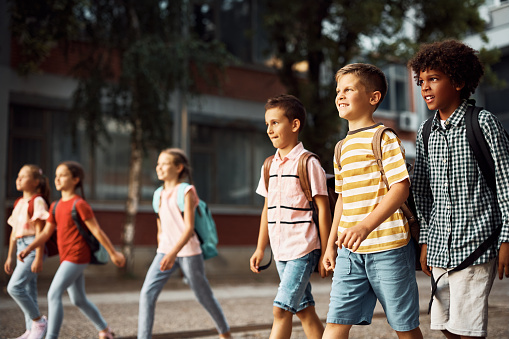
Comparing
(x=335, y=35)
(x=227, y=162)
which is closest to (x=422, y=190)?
(x=335, y=35)

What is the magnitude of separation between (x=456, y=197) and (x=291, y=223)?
1.13m

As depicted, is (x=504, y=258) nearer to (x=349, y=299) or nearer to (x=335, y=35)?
(x=349, y=299)

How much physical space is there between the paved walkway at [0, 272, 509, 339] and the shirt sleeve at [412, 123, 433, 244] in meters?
3.06

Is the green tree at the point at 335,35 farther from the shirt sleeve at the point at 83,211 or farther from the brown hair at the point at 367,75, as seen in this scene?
the brown hair at the point at 367,75

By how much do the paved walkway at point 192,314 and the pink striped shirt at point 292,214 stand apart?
2.43 meters

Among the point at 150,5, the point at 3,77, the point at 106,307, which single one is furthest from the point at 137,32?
the point at 106,307

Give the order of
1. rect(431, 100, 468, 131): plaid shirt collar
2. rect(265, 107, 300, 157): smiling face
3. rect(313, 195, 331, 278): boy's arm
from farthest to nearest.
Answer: rect(265, 107, 300, 157): smiling face < rect(313, 195, 331, 278): boy's arm < rect(431, 100, 468, 131): plaid shirt collar

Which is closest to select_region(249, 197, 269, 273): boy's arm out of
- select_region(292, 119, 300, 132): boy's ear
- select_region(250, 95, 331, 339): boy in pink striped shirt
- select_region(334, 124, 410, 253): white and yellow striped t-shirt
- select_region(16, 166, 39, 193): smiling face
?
select_region(250, 95, 331, 339): boy in pink striped shirt

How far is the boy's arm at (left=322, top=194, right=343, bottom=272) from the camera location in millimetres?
3674

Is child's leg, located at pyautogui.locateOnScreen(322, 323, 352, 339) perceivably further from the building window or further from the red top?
the building window

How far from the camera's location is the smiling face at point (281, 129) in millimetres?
4223

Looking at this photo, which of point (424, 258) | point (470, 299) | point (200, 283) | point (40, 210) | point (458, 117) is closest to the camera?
point (470, 299)

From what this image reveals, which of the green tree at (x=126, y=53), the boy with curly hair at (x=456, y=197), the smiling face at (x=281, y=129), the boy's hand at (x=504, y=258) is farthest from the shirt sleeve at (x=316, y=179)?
the green tree at (x=126, y=53)

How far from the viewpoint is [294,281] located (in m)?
3.95
